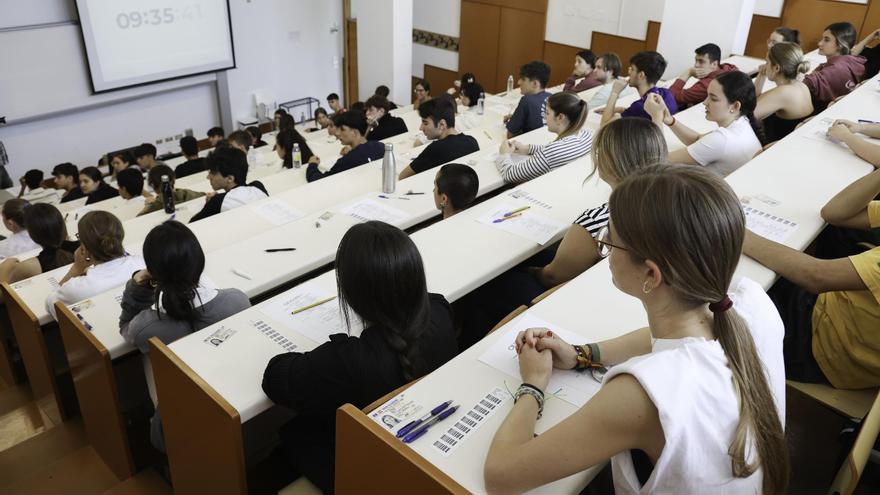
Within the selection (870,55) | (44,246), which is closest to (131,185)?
(44,246)

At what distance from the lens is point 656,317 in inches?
51.8

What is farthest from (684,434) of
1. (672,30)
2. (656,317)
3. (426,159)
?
(672,30)

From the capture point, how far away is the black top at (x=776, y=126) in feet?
13.8

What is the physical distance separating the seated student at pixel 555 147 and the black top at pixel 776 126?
1.37 m

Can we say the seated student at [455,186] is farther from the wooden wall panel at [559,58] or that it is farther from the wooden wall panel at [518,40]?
the wooden wall panel at [518,40]

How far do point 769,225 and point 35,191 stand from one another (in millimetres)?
7360

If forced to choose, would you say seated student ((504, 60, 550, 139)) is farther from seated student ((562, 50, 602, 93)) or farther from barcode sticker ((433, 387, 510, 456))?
barcode sticker ((433, 387, 510, 456))

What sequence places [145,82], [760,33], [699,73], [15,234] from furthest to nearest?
[145,82]
[760,33]
[699,73]
[15,234]

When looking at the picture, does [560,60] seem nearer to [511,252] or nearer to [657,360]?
[511,252]

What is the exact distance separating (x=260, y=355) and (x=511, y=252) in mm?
1147

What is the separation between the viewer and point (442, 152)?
420cm

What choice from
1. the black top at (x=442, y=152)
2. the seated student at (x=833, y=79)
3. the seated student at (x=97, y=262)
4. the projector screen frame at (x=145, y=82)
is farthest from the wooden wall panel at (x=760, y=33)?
the seated student at (x=97, y=262)

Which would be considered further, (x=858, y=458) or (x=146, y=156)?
(x=146, y=156)

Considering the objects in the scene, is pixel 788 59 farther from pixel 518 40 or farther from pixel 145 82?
pixel 145 82
